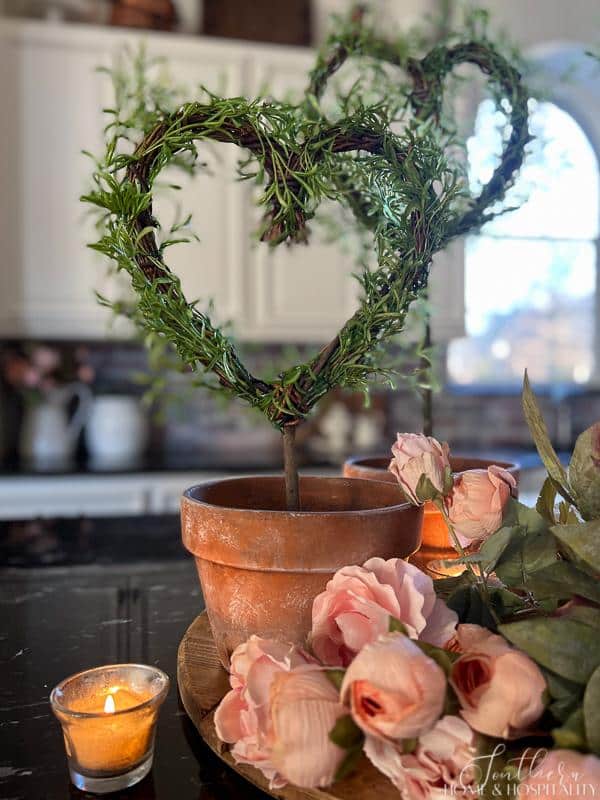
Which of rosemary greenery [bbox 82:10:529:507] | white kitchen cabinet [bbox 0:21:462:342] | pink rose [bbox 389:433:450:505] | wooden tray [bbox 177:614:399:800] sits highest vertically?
white kitchen cabinet [bbox 0:21:462:342]

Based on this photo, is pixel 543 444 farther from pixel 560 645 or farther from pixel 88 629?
pixel 88 629

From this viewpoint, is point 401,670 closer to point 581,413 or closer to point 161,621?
point 161,621

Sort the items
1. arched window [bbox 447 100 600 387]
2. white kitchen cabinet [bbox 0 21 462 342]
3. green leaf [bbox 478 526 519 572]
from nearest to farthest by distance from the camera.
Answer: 1. green leaf [bbox 478 526 519 572]
2. white kitchen cabinet [bbox 0 21 462 342]
3. arched window [bbox 447 100 600 387]

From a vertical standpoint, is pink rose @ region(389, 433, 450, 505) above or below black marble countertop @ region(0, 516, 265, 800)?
above

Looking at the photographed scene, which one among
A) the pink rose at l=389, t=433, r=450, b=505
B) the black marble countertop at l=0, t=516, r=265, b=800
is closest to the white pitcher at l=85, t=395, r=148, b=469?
the black marble countertop at l=0, t=516, r=265, b=800

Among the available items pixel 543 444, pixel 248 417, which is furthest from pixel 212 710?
pixel 248 417

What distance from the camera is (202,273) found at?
258 centimetres

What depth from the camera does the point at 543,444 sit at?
1.52ft

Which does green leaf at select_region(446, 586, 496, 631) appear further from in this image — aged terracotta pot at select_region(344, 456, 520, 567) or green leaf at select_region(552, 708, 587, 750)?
aged terracotta pot at select_region(344, 456, 520, 567)

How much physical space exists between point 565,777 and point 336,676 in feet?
0.39

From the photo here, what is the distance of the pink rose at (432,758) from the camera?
0.35 metres

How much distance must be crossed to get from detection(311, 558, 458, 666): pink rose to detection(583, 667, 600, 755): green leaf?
0.09m

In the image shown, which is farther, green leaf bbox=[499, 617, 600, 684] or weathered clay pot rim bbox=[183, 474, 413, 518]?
weathered clay pot rim bbox=[183, 474, 413, 518]

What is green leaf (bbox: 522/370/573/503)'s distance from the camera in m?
0.46
